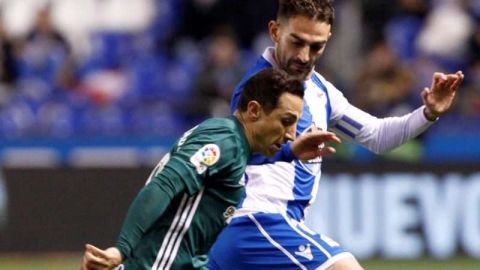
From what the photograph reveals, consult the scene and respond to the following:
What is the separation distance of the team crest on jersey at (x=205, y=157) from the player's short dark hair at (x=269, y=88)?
36 cm

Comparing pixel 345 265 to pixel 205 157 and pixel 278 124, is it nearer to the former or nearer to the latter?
→ pixel 278 124

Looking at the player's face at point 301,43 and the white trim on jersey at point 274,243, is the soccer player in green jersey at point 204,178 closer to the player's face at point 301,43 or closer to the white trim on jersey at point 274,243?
the player's face at point 301,43

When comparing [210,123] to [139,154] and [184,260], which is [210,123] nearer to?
[184,260]

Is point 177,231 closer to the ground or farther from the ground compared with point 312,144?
closer to the ground

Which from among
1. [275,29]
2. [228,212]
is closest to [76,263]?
[275,29]

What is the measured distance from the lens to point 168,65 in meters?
17.7

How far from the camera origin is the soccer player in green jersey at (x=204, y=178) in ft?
20.6

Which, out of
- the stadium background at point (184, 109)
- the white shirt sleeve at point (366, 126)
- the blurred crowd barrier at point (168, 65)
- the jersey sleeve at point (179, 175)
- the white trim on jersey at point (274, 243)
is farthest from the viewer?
the blurred crowd barrier at point (168, 65)

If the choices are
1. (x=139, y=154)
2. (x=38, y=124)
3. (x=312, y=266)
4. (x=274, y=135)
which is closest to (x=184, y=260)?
(x=274, y=135)

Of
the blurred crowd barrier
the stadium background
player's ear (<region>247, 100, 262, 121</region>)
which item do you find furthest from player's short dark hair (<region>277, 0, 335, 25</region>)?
the blurred crowd barrier

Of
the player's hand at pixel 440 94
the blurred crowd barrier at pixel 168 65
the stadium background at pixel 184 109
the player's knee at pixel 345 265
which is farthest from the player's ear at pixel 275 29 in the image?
the blurred crowd barrier at pixel 168 65

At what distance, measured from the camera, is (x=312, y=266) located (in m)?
7.53

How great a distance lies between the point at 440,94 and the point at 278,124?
1.29m

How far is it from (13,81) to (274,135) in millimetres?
11501
